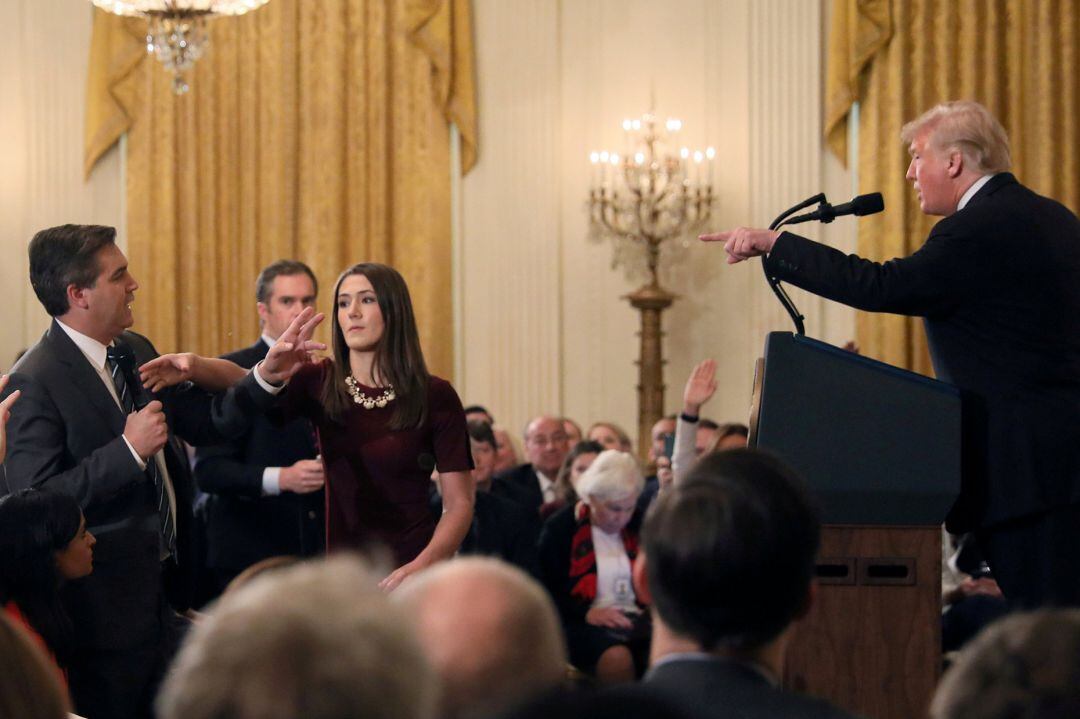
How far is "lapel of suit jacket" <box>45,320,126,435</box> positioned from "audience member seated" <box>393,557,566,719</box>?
8.29ft

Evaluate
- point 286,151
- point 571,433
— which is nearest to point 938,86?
point 571,433

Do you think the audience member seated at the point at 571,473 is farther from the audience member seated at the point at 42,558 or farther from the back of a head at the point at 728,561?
the back of a head at the point at 728,561

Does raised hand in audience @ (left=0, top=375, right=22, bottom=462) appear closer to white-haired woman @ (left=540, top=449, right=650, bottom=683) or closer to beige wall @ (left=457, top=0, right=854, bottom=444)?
white-haired woman @ (left=540, top=449, right=650, bottom=683)

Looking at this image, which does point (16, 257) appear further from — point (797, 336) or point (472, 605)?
point (472, 605)

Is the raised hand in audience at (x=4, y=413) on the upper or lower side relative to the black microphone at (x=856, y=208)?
lower

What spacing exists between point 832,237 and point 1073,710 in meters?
8.45

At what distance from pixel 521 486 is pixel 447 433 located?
9.99 ft

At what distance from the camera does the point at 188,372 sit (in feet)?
13.0

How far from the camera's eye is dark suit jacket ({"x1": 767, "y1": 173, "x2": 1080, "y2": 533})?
11.0 feet

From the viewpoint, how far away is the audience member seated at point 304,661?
1097 millimetres

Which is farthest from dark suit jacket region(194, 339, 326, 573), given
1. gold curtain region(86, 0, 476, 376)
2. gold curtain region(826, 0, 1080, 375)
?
gold curtain region(826, 0, 1080, 375)

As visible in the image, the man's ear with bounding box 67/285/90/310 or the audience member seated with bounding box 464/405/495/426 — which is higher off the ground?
the man's ear with bounding box 67/285/90/310

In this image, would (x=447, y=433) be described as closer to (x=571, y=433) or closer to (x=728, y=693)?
(x=728, y=693)

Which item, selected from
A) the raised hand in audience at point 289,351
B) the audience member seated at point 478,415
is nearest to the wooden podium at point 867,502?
the raised hand in audience at point 289,351
